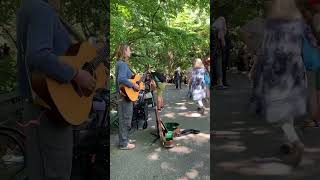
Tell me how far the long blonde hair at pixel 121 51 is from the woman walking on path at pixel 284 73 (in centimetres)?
268

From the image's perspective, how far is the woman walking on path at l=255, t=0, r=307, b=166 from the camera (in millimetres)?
2043

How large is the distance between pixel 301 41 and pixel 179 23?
2.75 meters

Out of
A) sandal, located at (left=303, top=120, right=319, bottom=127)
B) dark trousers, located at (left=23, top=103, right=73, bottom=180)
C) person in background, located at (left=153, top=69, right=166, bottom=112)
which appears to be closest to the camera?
dark trousers, located at (left=23, top=103, right=73, bottom=180)

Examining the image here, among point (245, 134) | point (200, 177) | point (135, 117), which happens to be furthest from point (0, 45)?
point (135, 117)

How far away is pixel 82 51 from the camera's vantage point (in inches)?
81.0

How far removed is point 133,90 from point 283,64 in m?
3.18

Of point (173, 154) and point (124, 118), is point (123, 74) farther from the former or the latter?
point (173, 154)

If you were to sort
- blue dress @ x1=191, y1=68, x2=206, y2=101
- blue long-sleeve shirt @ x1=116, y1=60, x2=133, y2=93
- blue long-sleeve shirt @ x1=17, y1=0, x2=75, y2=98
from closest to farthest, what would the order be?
blue long-sleeve shirt @ x1=17, y1=0, x2=75, y2=98
blue dress @ x1=191, y1=68, x2=206, y2=101
blue long-sleeve shirt @ x1=116, y1=60, x2=133, y2=93

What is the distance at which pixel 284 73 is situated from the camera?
208 cm

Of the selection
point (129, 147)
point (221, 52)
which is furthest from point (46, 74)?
point (129, 147)

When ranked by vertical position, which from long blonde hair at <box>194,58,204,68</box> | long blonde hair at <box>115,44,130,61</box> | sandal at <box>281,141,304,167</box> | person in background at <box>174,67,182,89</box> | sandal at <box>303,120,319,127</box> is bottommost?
sandal at <box>281,141,304,167</box>

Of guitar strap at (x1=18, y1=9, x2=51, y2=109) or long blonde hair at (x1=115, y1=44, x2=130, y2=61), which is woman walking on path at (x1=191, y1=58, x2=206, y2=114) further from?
guitar strap at (x1=18, y1=9, x2=51, y2=109)

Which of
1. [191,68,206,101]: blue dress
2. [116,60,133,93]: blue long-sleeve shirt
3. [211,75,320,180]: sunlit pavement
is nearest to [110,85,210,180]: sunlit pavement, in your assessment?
[191,68,206,101]: blue dress

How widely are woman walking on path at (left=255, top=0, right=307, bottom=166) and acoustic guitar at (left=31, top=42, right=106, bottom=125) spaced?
0.78 metres
